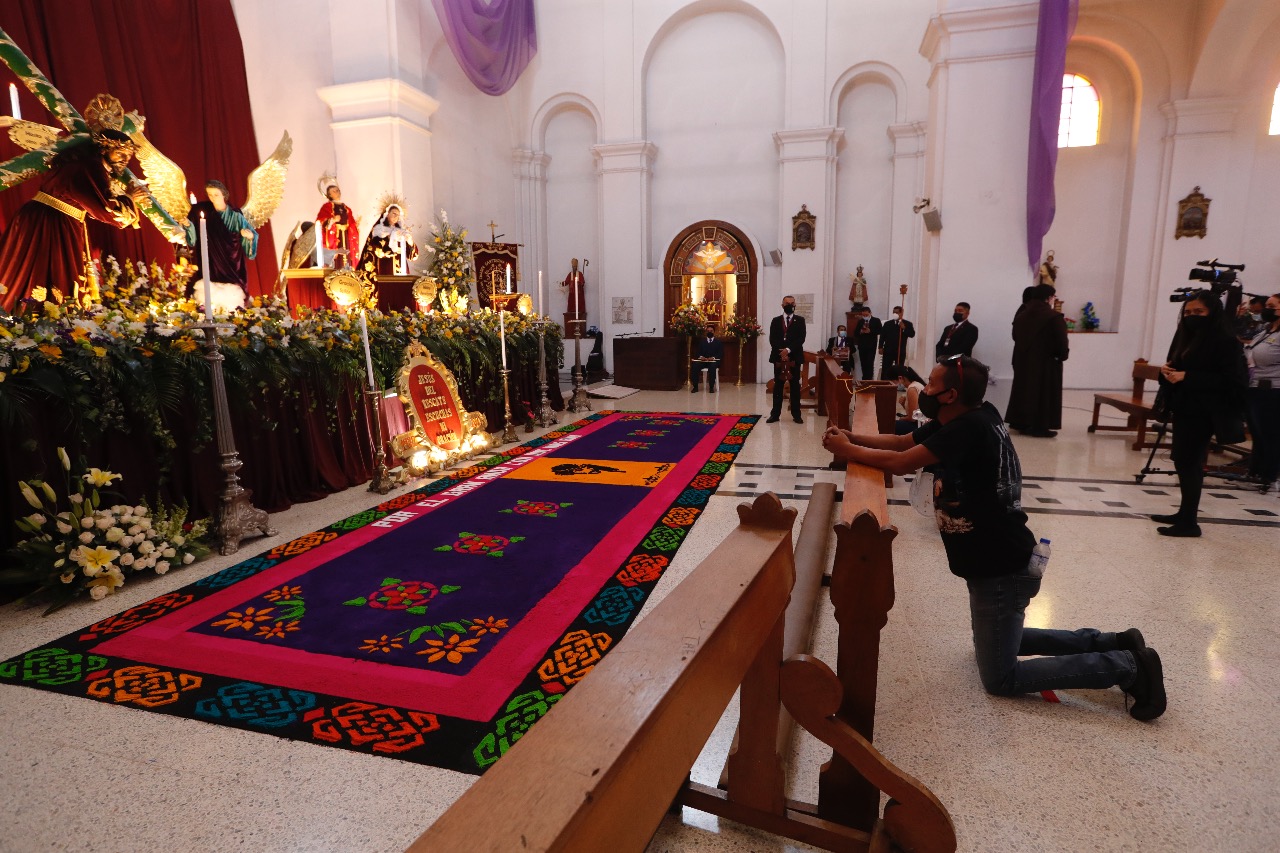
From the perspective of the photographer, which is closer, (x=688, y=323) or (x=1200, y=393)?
(x=1200, y=393)

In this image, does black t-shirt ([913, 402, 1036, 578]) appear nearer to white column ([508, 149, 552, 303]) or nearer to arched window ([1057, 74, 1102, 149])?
arched window ([1057, 74, 1102, 149])

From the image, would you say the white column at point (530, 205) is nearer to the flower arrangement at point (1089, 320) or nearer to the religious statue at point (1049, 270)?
the religious statue at point (1049, 270)

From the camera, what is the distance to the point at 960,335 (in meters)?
7.54

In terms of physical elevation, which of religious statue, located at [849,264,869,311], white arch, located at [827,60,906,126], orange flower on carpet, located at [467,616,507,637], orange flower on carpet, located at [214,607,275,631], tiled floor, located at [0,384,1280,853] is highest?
white arch, located at [827,60,906,126]

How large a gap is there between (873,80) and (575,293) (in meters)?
7.42

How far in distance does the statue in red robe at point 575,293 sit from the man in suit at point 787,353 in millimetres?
6786

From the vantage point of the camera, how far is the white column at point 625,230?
546 inches

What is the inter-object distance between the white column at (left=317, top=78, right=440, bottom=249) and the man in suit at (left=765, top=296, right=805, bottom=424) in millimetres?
6456

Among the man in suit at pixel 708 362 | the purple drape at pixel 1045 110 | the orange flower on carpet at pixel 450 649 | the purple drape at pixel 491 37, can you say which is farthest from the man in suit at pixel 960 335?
the purple drape at pixel 491 37

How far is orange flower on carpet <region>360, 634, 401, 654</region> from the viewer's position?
2.78 metres

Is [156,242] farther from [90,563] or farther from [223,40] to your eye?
[90,563]

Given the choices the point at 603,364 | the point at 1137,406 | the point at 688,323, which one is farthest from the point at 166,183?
the point at 1137,406

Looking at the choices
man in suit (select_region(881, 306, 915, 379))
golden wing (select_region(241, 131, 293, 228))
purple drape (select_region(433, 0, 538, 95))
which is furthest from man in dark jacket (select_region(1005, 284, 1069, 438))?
purple drape (select_region(433, 0, 538, 95))

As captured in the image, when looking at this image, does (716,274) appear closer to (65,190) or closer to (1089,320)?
(1089,320)
